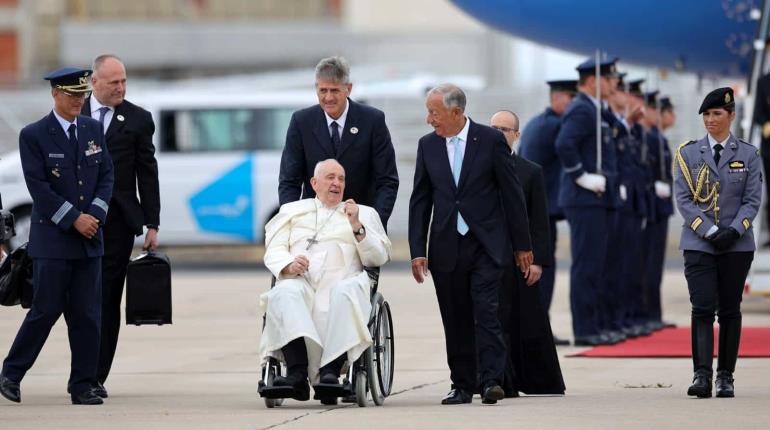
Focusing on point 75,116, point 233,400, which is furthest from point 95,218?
point 233,400

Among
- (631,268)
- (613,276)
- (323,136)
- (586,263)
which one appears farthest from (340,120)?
(631,268)

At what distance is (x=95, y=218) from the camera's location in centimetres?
986

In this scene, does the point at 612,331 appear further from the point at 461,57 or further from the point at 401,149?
the point at 461,57

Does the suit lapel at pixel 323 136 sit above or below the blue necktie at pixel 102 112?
below

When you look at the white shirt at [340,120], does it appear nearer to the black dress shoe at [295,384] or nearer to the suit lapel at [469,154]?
the suit lapel at [469,154]

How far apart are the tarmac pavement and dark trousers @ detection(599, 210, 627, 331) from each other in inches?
23.5

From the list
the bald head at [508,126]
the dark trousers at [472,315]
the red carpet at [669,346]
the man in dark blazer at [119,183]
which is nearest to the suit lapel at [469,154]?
the dark trousers at [472,315]

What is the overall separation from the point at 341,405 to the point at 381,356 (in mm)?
314

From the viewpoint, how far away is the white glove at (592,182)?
13.8 m

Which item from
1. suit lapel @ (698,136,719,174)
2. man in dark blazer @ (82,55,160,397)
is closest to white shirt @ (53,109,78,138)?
man in dark blazer @ (82,55,160,397)

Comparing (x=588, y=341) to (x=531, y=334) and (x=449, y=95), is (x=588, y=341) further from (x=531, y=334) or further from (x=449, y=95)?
(x=449, y=95)

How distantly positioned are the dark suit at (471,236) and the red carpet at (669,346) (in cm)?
313

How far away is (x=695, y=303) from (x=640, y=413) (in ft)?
4.12

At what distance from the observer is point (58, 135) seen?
989 centimetres
